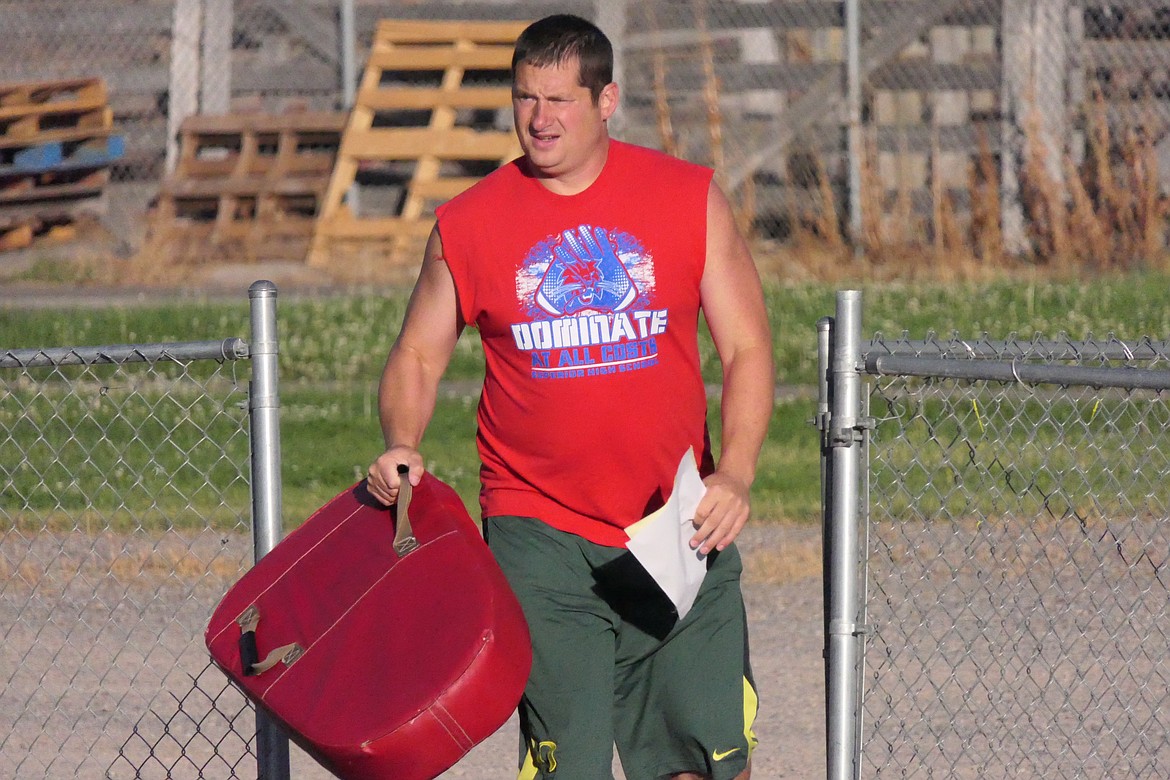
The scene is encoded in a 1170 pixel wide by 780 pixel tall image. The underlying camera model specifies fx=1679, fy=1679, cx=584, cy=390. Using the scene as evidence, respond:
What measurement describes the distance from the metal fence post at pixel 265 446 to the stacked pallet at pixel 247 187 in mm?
11609

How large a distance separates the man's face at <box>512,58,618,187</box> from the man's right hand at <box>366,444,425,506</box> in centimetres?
64

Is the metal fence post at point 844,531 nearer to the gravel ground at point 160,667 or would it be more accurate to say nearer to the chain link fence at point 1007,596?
the chain link fence at point 1007,596

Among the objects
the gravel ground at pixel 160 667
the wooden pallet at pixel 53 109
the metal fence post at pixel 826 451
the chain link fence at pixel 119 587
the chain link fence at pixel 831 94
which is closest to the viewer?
the metal fence post at pixel 826 451

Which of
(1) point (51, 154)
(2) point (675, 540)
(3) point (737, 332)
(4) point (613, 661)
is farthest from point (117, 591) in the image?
(1) point (51, 154)

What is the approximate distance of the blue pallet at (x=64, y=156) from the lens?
49.5 ft

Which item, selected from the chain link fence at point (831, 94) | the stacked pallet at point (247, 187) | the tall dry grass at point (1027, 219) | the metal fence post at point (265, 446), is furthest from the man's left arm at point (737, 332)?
the stacked pallet at point (247, 187)

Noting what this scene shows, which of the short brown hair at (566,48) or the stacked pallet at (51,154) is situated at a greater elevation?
the short brown hair at (566,48)

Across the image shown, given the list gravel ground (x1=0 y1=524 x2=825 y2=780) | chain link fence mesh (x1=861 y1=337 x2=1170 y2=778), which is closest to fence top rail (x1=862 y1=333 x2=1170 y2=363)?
chain link fence mesh (x1=861 y1=337 x2=1170 y2=778)

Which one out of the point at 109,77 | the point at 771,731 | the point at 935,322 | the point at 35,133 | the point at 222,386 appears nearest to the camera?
the point at 771,731

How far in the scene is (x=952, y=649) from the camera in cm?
604

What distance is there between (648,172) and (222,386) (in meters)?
7.24

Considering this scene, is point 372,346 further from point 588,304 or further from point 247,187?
point 588,304

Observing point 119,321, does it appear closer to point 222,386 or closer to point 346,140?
point 222,386

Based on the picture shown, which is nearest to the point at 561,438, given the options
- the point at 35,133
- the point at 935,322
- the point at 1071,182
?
the point at 935,322
